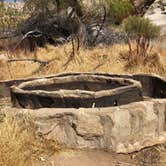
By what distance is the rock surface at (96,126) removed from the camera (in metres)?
6.57

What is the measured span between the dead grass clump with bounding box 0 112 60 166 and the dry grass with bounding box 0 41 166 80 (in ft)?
15.8

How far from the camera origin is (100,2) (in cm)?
1822

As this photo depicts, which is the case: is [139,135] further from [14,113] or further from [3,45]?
[3,45]

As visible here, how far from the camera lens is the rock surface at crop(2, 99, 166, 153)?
657cm

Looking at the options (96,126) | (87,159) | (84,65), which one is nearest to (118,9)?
(84,65)

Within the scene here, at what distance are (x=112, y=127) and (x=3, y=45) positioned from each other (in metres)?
9.62

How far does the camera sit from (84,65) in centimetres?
1164

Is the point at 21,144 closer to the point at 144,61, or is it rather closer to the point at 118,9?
the point at 144,61

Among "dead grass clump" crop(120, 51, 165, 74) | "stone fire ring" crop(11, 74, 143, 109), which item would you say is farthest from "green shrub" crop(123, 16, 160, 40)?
"stone fire ring" crop(11, 74, 143, 109)

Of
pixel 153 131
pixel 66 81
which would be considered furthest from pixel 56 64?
pixel 153 131

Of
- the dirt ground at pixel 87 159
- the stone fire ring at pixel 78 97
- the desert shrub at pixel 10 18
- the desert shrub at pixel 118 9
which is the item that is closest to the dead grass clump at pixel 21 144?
the dirt ground at pixel 87 159

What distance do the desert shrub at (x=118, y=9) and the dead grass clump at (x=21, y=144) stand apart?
12.7 meters

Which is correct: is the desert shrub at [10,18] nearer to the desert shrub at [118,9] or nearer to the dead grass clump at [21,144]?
the desert shrub at [118,9]

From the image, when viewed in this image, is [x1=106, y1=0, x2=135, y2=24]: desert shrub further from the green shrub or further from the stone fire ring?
the stone fire ring
